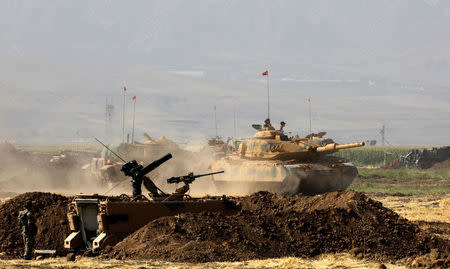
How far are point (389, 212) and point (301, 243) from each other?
3.68 m

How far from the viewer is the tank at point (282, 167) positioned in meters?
30.8

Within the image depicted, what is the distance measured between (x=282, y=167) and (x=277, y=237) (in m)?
14.4

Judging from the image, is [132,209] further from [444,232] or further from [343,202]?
[444,232]

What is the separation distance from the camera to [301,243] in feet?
53.3

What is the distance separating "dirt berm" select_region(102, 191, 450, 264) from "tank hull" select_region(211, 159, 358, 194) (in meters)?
12.1

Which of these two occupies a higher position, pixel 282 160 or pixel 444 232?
pixel 282 160

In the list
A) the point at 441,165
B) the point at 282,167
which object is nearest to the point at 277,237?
the point at 282,167

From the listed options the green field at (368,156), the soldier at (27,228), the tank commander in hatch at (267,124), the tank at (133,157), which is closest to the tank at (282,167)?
the tank commander in hatch at (267,124)

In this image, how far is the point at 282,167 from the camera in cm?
3067

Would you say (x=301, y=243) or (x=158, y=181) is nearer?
(x=301, y=243)

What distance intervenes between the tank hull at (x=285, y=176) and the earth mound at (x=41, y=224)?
40.9ft

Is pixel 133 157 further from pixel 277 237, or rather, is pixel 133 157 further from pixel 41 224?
pixel 277 237

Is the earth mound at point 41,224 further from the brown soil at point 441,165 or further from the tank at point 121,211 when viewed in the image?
the brown soil at point 441,165

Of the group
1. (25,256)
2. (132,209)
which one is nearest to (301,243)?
(132,209)
